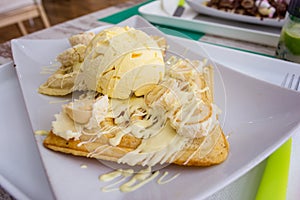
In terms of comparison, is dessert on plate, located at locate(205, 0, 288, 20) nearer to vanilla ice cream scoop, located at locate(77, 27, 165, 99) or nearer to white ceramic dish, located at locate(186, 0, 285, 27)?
white ceramic dish, located at locate(186, 0, 285, 27)

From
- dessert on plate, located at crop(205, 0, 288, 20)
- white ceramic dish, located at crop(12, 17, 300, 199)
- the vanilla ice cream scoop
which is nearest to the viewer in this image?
white ceramic dish, located at crop(12, 17, 300, 199)

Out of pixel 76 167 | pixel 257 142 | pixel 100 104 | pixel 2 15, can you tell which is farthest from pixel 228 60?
pixel 2 15

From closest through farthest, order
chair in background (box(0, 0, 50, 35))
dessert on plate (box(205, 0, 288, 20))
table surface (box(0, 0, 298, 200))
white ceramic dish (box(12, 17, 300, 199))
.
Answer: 1. white ceramic dish (box(12, 17, 300, 199))
2. table surface (box(0, 0, 298, 200))
3. dessert on plate (box(205, 0, 288, 20))
4. chair in background (box(0, 0, 50, 35))

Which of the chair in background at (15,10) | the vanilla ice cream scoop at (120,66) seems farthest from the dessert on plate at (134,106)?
the chair in background at (15,10)

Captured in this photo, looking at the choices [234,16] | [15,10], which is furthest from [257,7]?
[15,10]

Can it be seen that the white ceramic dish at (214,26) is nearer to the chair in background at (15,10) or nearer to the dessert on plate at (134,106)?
the dessert on plate at (134,106)

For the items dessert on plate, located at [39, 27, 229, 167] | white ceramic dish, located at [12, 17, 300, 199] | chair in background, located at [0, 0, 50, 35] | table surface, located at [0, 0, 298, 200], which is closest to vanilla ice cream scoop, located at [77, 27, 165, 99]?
dessert on plate, located at [39, 27, 229, 167]
